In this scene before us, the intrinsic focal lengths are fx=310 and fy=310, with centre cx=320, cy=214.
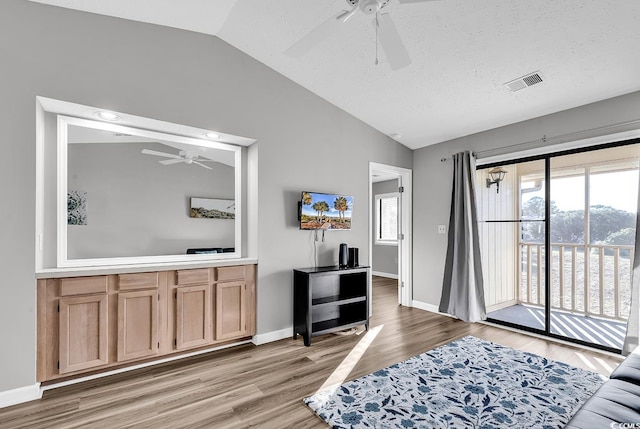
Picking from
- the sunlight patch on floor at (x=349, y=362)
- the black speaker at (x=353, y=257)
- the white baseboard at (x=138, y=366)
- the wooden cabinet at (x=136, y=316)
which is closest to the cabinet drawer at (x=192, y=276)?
the wooden cabinet at (x=136, y=316)

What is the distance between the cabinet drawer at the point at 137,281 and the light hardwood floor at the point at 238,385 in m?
0.76

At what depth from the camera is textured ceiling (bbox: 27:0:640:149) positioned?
7.73 ft

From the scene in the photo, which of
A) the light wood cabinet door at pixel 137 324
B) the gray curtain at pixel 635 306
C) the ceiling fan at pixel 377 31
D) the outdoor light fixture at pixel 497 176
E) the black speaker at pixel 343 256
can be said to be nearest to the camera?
the ceiling fan at pixel 377 31

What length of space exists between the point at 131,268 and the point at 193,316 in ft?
2.51

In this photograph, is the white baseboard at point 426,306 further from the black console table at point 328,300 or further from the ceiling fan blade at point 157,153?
the ceiling fan blade at point 157,153

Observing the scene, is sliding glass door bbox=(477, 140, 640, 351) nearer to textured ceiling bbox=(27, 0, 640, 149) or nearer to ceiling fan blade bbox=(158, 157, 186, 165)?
textured ceiling bbox=(27, 0, 640, 149)

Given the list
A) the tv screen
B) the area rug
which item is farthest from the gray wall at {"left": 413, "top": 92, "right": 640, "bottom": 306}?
the area rug

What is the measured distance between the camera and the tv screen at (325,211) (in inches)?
143

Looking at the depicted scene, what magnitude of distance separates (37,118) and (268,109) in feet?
6.62

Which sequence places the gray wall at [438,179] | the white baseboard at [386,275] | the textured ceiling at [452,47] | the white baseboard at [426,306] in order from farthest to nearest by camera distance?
the white baseboard at [386,275] < the white baseboard at [426,306] < the gray wall at [438,179] < the textured ceiling at [452,47]

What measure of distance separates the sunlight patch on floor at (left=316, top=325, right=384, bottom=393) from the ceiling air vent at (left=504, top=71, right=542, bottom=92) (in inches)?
120

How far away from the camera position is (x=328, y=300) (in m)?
3.61

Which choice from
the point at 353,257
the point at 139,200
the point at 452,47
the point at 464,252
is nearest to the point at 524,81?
the point at 452,47

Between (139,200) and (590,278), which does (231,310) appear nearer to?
(139,200)
